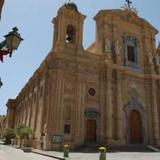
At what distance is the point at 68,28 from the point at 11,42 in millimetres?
21701

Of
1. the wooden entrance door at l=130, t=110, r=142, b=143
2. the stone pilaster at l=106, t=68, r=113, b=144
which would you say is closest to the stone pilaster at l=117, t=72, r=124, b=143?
the stone pilaster at l=106, t=68, r=113, b=144

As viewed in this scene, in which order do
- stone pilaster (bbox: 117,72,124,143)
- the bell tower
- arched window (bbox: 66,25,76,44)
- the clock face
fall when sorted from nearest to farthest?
stone pilaster (bbox: 117,72,124,143) < the clock face < the bell tower < arched window (bbox: 66,25,76,44)

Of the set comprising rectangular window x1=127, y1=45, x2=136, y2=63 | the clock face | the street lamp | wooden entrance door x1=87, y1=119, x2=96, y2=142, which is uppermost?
rectangular window x1=127, y1=45, x2=136, y2=63

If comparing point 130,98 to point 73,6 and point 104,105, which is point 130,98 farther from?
point 73,6

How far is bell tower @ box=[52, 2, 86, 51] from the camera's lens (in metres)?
25.9

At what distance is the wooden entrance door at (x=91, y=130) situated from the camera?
24375 mm

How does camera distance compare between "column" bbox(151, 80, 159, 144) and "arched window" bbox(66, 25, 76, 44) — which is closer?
"column" bbox(151, 80, 159, 144)

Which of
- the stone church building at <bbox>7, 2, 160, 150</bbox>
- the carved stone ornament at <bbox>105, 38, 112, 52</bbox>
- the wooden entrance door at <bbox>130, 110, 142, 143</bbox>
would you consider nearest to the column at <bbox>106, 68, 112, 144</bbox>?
the stone church building at <bbox>7, 2, 160, 150</bbox>

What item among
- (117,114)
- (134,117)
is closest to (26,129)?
(117,114)

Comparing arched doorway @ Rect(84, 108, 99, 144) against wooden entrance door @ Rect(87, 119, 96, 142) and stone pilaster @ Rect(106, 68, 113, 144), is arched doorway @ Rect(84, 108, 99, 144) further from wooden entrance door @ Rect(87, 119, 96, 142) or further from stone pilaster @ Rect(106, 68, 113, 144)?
stone pilaster @ Rect(106, 68, 113, 144)

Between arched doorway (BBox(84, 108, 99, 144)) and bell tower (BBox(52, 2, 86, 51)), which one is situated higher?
bell tower (BBox(52, 2, 86, 51))

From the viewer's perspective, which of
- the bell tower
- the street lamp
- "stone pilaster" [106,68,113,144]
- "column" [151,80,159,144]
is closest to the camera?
the street lamp

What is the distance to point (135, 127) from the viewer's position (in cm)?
2680

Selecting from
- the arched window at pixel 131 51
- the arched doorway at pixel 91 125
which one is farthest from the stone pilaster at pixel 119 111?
the arched window at pixel 131 51
